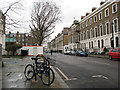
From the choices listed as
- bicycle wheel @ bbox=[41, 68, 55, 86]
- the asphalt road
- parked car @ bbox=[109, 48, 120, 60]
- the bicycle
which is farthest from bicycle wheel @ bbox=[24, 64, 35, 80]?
parked car @ bbox=[109, 48, 120, 60]

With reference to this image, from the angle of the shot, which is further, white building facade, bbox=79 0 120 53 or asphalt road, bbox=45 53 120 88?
white building facade, bbox=79 0 120 53

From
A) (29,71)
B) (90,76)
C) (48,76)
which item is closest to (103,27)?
(90,76)

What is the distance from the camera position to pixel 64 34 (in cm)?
8206

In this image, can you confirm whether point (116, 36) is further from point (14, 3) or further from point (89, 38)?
point (14, 3)

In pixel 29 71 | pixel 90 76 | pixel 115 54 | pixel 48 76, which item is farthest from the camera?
pixel 115 54

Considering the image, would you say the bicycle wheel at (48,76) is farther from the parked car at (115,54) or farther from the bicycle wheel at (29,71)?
the parked car at (115,54)

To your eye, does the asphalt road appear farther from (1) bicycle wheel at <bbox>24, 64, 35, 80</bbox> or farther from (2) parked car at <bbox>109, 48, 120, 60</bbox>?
(2) parked car at <bbox>109, 48, 120, 60</bbox>

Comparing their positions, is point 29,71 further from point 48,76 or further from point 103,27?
point 103,27

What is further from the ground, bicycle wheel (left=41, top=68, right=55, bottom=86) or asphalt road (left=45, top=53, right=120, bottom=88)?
bicycle wheel (left=41, top=68, right=55, bottom=86)

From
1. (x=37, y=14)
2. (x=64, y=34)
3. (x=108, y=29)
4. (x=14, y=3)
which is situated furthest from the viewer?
(x=64, y=34)

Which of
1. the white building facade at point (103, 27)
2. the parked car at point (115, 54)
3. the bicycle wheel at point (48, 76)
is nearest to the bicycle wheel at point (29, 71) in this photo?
the bicycle wheel at point (48, 76)

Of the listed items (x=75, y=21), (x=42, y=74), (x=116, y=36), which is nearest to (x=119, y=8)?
(x=116, y=36)

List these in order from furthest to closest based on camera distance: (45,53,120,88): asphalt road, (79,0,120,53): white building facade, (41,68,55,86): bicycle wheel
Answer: (79,0,120,53): white building facade
(45,53,120,88): asphalt road
(41,68,55,86): bicycle wheel

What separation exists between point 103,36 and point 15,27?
1038 inches
